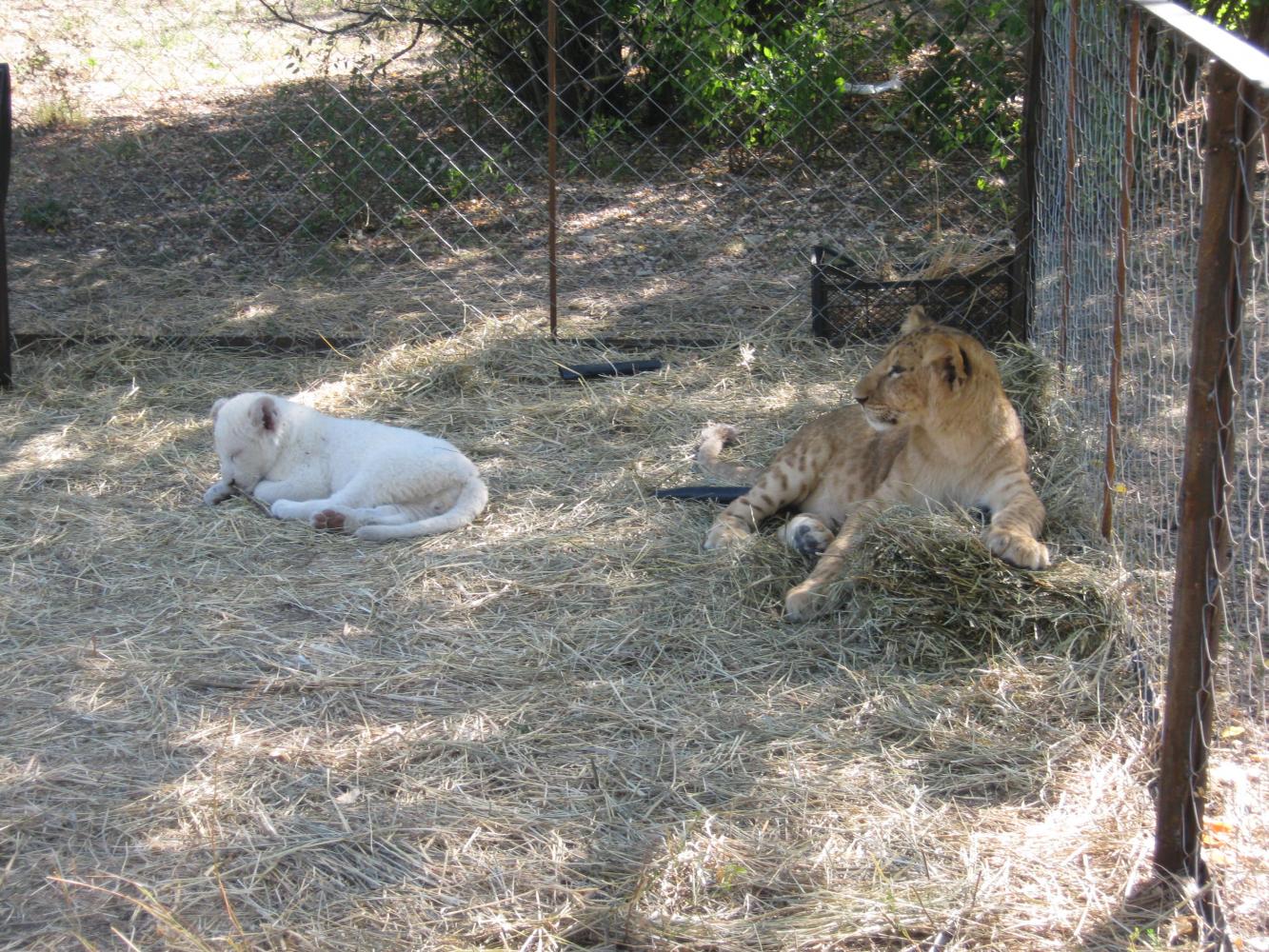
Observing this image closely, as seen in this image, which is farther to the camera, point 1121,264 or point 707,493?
point 707,493

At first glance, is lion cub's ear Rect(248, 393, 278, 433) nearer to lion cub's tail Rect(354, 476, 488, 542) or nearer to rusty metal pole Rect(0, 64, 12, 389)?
lion cub's tail Rect(354, 476, 488, 542)

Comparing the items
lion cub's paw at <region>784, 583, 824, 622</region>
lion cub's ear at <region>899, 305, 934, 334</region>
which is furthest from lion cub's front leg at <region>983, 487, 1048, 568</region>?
lion cub's ear at <region>899, 305, 934, 334</region>

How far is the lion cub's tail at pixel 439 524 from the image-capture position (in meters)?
4.84

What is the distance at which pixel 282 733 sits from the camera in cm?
356

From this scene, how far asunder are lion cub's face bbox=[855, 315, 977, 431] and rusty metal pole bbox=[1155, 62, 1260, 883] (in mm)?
1923

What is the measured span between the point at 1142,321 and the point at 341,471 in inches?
124

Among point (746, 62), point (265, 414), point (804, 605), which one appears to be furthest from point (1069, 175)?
point (746, 62)

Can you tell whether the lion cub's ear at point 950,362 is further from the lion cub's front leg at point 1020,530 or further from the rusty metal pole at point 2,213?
the rusty metal pole at point 2,213

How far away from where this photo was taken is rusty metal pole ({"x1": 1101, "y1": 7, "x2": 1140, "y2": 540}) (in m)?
3.76

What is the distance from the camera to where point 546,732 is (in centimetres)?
356

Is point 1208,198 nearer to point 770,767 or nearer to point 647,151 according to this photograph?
point 770,767

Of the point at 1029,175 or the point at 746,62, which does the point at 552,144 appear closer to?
the point at 1029,175

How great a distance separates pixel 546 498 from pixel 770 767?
2.13 meters

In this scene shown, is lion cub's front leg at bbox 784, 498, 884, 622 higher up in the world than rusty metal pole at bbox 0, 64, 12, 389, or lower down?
lower down
